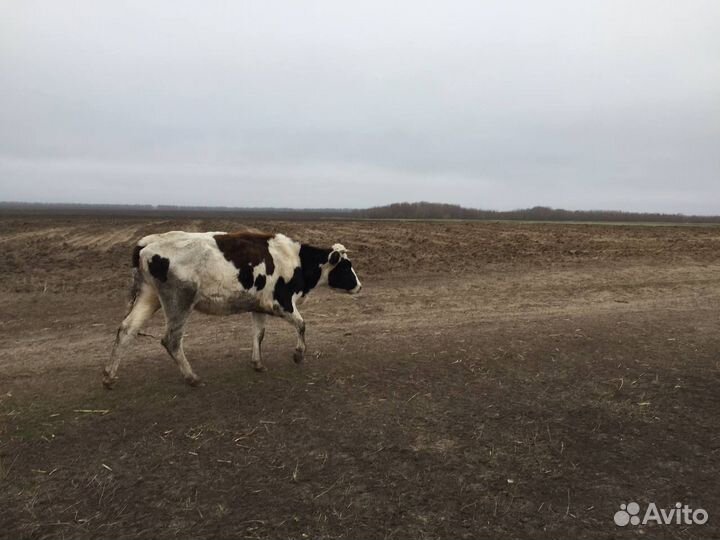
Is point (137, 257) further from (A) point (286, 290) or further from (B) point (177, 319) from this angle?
(A) point (286, 290)

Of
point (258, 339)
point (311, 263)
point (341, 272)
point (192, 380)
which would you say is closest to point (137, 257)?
point (192, 380)

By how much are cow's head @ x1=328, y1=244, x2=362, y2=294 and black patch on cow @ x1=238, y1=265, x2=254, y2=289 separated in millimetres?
1851

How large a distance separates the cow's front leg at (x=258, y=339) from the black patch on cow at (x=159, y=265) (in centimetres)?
177

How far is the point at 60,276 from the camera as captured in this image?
50.5ft

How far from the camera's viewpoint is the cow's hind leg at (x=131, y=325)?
20.7 feet

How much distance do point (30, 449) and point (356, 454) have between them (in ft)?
11.4

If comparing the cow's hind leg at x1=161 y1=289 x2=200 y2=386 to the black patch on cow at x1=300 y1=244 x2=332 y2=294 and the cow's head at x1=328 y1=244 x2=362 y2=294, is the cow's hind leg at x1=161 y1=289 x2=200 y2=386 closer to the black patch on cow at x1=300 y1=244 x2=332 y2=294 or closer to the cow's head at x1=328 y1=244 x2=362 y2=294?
the black patch on cow at x1=300 y1=244 x2=332 y2=294

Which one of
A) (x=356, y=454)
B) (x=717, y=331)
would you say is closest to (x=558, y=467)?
(x=356, y=454)

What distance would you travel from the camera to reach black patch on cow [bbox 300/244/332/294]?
8.11 metres

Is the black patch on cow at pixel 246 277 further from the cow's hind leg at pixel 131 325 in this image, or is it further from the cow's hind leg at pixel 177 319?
the cow's hind leg at pixel 131 325

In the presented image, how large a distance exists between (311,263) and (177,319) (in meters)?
2.58

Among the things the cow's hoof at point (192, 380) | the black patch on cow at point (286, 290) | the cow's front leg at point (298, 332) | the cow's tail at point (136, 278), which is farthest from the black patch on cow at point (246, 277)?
the cow's hoof at point (192, 380)

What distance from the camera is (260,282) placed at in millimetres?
7055

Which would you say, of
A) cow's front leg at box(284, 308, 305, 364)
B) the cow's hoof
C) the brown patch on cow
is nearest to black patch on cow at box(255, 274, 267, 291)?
the brown patch on cow
